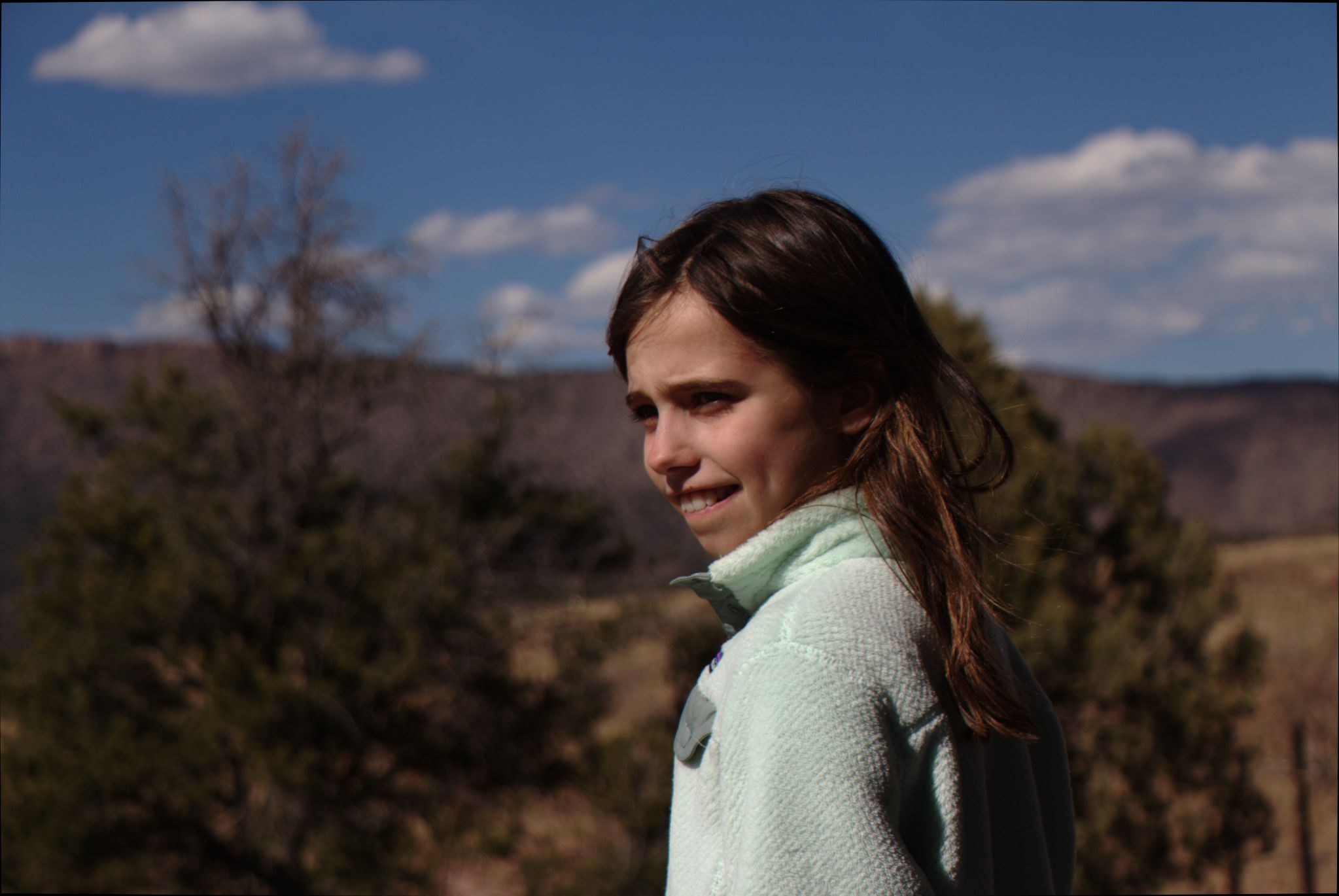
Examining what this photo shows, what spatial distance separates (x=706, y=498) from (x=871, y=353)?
0.20m

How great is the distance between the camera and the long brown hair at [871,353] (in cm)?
97

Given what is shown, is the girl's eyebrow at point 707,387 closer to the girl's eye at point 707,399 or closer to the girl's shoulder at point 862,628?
the girl's eye at point 707,399

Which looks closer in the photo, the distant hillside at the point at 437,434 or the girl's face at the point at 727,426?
the girl's face at the point at 727,426

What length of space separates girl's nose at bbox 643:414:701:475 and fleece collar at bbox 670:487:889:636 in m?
0.09

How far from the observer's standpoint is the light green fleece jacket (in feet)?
2.67

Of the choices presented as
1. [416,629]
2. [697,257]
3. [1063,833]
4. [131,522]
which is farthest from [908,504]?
[131,522]

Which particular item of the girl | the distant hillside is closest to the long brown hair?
the girl

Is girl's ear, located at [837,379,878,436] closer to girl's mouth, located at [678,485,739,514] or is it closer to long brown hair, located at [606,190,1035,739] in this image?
long brown hair, located at [606,190,1035,739]

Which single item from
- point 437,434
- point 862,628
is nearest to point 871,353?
point 862,628

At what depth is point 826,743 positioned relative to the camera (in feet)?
2.72

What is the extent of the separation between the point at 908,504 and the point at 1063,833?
16.4 inches

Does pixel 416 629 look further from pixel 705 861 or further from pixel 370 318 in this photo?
pixel 705 861

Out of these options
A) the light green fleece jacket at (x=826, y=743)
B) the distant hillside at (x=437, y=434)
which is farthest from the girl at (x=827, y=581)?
the distant hillside at (x=437, y=434)

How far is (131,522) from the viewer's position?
10.1 meters
